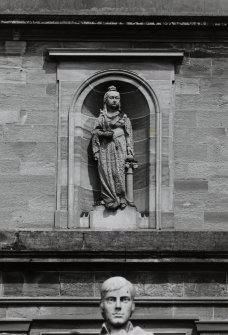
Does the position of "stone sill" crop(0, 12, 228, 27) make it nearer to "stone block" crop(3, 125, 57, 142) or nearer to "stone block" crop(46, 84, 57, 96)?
"stone block" crop(46, 84, 57, 96)

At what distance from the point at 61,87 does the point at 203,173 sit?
8.10 feet

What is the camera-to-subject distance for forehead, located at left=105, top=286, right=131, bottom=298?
22.4 m

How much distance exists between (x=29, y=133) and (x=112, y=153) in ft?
4.19

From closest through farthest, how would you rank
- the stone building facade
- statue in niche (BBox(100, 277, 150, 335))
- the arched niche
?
1. statue in niche (BBox(100, 277, 150, 335))
2. the stone building facade
3. the arched niche

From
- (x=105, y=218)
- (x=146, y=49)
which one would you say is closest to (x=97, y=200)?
(x=105, y=218)

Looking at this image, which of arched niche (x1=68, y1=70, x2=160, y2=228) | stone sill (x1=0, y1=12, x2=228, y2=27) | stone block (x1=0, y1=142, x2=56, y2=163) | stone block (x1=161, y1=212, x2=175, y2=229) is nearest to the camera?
stone block (x1=161, y1=212, x2=175, y2=229)

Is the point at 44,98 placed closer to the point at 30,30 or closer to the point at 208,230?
the point at 30,30

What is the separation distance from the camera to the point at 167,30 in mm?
32375

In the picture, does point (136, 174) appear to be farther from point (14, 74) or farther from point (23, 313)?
point (23, 313)

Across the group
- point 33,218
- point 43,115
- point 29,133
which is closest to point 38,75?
point 43,115

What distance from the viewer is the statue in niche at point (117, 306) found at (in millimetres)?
22328

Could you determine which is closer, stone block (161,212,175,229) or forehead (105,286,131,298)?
forehead (105,286,131,298)

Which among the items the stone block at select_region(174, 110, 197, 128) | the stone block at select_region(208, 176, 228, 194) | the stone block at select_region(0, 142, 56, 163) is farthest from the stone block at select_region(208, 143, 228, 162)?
the stone block at select_region(0, 142, 56, 163)

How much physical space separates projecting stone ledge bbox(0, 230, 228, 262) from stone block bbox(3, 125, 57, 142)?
1.64 meters
